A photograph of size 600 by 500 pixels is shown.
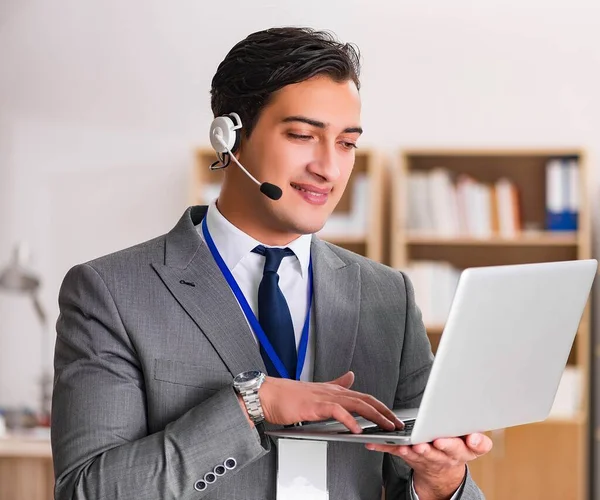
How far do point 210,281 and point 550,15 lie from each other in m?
4.16

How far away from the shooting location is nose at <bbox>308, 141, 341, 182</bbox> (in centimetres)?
159

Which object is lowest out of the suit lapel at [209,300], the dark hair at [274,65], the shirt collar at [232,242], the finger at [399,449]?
the finger at [399,449]

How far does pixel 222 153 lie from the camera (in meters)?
1.68

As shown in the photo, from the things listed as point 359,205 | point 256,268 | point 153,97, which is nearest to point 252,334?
point 256,268

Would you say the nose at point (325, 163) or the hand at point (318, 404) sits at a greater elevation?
the nose at point (325, 163)

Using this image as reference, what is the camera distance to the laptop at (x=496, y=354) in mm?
1229

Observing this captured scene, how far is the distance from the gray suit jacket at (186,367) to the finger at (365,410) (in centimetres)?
16

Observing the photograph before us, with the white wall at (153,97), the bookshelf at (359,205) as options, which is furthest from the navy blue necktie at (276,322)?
the white wall at (153,97)

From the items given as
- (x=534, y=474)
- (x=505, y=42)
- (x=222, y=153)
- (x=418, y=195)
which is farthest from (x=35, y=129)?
(x=222, y=153)

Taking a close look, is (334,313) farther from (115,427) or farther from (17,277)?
(17,277)

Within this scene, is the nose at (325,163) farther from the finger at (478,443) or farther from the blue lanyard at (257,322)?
the finger at (478,443)

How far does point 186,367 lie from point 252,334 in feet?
0.42

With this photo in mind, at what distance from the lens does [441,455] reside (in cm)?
136

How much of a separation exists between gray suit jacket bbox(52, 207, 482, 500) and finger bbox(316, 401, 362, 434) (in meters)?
0.13
